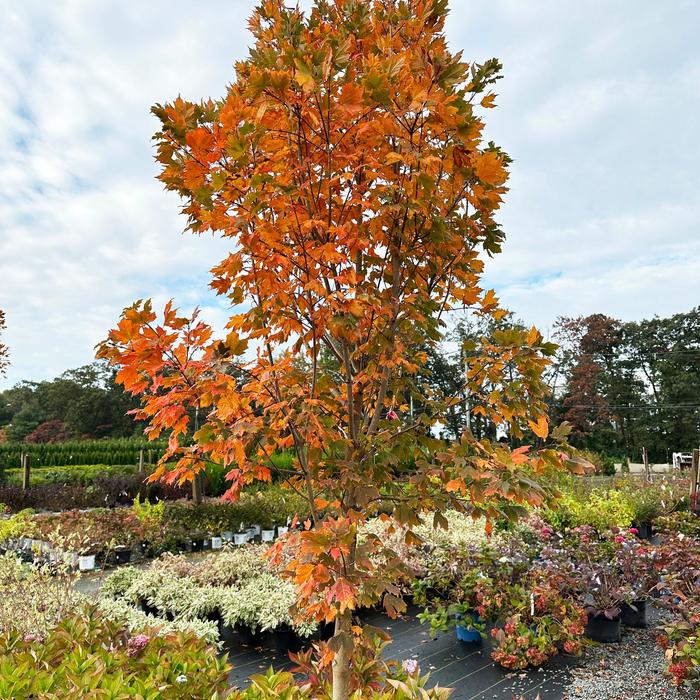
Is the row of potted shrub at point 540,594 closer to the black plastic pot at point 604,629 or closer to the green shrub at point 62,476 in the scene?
the black plastic pot at point 604,629

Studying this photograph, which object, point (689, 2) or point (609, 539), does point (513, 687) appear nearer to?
point (609, 539)

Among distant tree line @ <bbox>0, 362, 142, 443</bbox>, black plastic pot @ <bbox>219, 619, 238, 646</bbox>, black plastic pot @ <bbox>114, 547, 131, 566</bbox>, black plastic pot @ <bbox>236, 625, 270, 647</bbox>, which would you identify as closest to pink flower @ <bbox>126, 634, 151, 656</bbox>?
black plastic pot @ <bbox>236, 625, 270, 647</bbox>

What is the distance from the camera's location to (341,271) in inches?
69.5

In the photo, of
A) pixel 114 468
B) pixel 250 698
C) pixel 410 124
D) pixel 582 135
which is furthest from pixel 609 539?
pixel 114 468

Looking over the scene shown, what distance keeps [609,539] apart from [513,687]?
7.35ft

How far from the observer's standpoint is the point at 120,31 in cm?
262

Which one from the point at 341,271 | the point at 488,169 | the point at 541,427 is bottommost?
the point at 541,427

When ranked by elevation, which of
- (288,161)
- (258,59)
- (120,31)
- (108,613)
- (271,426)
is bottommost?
(108,613)

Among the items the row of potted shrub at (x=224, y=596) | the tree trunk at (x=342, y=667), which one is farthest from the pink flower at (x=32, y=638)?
the tree trunk at (x=342, y=667)

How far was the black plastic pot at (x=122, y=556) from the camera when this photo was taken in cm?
671

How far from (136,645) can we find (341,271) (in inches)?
72.3

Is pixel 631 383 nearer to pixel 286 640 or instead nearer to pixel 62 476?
pixel 62 476

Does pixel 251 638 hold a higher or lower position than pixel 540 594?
lower

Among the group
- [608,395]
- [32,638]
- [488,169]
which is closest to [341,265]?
[488,169]
